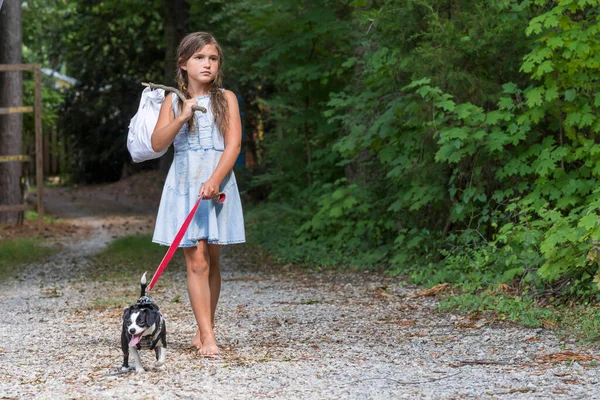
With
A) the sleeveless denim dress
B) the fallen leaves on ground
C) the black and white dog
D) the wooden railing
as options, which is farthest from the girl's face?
the wooden railing

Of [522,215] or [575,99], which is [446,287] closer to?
[522,215]

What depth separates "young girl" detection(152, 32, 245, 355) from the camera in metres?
5.89

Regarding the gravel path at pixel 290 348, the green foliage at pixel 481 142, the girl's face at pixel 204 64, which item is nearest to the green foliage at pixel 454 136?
the green foliage at pixel 481 142

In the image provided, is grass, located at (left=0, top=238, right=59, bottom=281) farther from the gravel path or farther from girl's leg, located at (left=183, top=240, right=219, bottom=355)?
girl's leg, located at (left=183, top=240, right=219, bottom=355)

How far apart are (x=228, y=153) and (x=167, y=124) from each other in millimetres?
408

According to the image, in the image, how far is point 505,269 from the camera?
27.9 feet

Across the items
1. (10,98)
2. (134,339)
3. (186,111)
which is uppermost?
(10,98)

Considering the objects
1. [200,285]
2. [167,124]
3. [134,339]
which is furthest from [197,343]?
[167,124]

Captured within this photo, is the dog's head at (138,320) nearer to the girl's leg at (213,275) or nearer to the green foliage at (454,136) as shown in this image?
the girl's leg at (213,275)

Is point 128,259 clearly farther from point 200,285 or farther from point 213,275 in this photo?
point 200,285

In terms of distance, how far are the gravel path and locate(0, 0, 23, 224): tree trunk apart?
24.5ft

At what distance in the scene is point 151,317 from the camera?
513cm

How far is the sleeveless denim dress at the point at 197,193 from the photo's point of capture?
589 centimetres

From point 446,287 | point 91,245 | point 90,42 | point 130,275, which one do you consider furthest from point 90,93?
point 446,287
